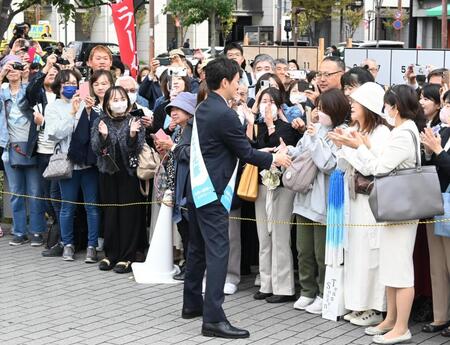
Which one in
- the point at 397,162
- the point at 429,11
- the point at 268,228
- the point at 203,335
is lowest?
the point at 203,335

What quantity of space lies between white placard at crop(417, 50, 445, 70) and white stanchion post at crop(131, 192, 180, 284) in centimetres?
930

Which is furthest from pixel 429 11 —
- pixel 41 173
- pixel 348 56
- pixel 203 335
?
pixel 203 335

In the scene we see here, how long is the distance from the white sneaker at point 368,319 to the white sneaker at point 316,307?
39 centimetres

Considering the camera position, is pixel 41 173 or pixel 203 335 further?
pixel 41 173

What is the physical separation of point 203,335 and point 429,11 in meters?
40.5

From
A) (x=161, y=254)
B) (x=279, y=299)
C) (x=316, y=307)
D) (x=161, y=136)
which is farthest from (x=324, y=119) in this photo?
(x=161, y=254)

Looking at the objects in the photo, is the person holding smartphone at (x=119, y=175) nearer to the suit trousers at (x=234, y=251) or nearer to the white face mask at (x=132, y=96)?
the white face mask at (x=132, y=96)

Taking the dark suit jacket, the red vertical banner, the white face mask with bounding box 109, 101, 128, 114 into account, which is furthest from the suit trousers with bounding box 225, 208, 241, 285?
the red vertical banner

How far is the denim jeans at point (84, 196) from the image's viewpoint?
9.68m

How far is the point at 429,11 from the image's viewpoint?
148 ft

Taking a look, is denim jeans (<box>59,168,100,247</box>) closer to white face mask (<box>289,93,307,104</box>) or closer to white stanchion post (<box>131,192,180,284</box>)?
white stanchion post (<box>131,192,180,284</box>)

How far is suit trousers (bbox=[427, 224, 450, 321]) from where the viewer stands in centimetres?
709

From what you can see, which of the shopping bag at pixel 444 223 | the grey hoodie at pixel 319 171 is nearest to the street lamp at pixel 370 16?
the grey hoodie at pixel 319 171

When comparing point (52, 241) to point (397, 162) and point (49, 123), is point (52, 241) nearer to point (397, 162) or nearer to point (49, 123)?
point (49, 123)
